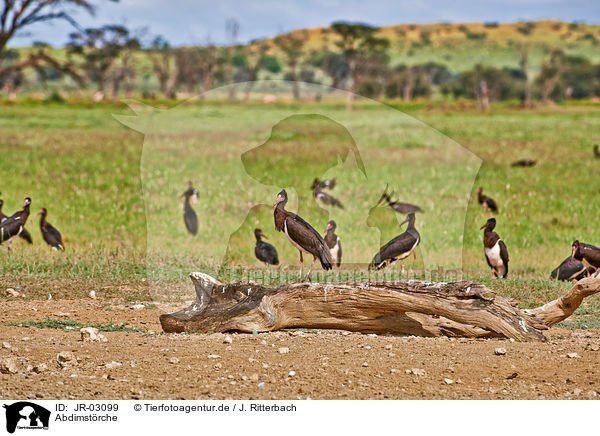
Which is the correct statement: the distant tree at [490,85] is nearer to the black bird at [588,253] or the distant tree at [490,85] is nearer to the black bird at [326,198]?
the black bird at [588,253]

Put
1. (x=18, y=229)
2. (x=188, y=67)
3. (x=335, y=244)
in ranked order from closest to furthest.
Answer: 1. (x=335, y=244)
2. (x=18, y=229)
3. (x=188, y=67)

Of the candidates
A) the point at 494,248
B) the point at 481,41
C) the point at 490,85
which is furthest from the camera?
the point at 481,41

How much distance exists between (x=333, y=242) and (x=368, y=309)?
1.19 meters

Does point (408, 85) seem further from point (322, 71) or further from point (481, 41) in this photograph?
point (481, 41)

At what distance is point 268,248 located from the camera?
32.7 feet

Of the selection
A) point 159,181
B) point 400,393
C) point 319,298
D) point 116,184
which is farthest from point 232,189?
point 116,184

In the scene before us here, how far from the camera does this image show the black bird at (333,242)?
25.2 feet

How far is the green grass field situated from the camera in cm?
758

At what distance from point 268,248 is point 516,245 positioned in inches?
196

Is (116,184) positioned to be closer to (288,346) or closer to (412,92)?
(288,346)

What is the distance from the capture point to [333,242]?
816 centimetres
